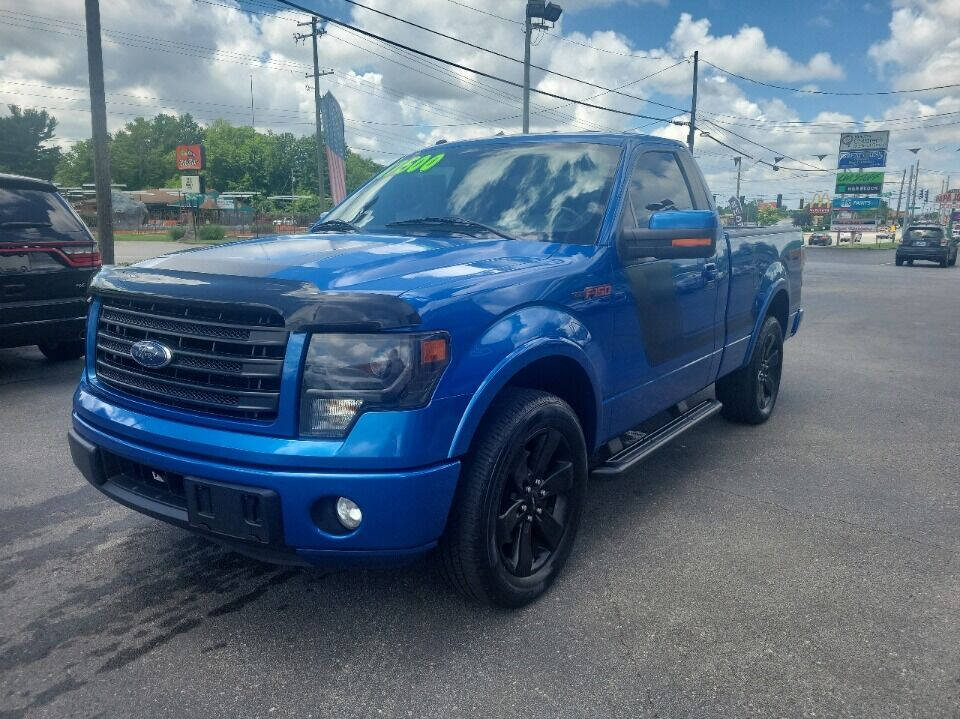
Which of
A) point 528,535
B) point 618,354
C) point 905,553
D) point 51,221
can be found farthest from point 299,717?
point 51,221

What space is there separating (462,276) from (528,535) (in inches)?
41.0

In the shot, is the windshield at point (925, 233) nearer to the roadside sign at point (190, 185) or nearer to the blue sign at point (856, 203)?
the roadside sign at point (190, 185)

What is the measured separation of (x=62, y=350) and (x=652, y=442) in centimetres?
645

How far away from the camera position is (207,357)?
2.53 m

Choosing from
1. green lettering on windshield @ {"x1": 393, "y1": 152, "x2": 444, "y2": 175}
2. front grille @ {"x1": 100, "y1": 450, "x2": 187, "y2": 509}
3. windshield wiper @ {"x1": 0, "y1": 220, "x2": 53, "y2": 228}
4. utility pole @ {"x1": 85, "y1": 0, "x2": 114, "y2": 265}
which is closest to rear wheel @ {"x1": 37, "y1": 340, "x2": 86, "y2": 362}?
windshield wiper @ {"x1": 0, "y1": 220, "x2": 53, "y2": 228}

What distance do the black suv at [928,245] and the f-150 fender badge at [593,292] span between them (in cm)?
3204

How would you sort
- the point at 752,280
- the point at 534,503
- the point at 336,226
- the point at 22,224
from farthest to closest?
1. the point at 22,224
2. the point at 752,280
3. the point at 336,226
4. the point at 534,503

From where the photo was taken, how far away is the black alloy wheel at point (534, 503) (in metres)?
2.79

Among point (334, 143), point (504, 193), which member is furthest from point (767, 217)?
point (504, 193)

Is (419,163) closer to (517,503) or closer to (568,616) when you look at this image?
(517,503)

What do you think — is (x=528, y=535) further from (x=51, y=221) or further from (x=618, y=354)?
(x=51, y=221)

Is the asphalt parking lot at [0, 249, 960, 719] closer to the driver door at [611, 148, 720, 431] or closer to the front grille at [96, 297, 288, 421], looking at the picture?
the driver door at [611, 148, 720, 431]

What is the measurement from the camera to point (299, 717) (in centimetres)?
229

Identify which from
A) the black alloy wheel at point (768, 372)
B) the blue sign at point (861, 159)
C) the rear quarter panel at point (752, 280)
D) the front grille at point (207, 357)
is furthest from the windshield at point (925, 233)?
the blue sign at point (861, 159)
